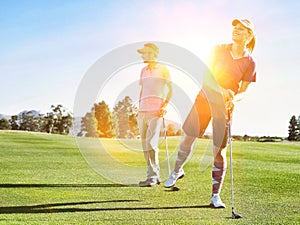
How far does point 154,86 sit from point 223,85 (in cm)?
186

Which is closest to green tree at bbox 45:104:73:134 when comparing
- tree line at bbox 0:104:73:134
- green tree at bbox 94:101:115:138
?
tree line at bbox 0:104:73:134

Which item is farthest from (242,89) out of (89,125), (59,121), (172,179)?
(59,121)

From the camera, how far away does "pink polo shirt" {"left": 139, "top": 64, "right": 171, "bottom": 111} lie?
24.1 ft

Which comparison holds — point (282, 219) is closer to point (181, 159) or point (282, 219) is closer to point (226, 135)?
point (226, 135)

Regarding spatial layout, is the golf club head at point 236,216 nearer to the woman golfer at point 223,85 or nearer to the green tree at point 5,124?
the woman golfer at point 223,85

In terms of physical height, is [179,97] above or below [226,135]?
above

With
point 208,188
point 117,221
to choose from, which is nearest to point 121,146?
point 208,188

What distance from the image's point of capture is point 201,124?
587 centimetres

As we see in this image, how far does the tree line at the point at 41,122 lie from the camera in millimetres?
41625

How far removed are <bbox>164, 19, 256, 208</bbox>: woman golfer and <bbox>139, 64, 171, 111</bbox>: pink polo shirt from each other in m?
1.57

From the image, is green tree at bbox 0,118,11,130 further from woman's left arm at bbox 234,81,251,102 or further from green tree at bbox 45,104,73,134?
woman's left arm at bbox 234,81,251,102

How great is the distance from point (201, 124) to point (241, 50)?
1.01 metres

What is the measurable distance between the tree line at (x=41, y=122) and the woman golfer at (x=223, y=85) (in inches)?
1342

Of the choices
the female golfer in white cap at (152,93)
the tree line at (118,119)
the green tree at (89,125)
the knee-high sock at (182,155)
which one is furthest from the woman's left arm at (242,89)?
the green tree at (89,125)
